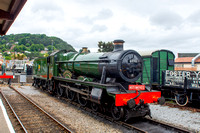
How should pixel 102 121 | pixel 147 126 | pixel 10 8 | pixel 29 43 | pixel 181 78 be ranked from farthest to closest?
pixel 29 43 < pixel 181 78 < pixel 102 121 < pixel 147 126 < pixel 10 8

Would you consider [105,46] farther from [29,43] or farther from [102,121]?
[29,43]

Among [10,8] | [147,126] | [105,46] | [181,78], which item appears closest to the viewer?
[10,8]

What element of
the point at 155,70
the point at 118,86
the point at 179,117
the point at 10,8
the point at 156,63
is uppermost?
the point at 10,8

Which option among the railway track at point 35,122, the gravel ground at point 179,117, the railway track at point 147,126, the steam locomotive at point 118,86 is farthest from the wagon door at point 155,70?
the railway track at point 35,122

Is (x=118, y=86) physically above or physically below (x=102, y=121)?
above

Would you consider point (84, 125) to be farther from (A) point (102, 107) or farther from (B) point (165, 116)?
(B) point (165, 116)

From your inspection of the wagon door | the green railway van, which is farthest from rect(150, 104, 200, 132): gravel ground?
the wagon door

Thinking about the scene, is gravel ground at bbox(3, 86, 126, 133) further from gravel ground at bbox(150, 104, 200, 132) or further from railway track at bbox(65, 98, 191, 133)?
gravel ground at bbox(150, 104, 200, 132)

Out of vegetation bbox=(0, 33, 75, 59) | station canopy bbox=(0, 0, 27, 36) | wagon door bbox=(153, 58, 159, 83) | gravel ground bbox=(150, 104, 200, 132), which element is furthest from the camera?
vegetation bbox=(0, 33, 75, 59)

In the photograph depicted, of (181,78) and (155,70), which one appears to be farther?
(155,70)

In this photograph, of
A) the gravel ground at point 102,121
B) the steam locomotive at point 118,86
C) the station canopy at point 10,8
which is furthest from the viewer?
the steam locomotive at point 118,86

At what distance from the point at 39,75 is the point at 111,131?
10.8 metres

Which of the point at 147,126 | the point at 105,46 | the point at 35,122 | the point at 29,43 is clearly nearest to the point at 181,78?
the point at 147,126

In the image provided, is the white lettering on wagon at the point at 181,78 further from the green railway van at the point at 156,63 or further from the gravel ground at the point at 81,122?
the gravel ground at the point at 81,122
